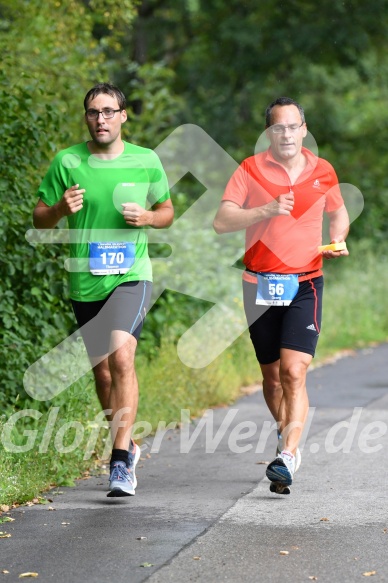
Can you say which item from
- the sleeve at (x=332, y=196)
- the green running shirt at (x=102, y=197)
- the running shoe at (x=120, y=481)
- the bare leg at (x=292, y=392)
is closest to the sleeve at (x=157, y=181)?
the green running shirt at (x=102, y=197)

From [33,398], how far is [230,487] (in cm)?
188

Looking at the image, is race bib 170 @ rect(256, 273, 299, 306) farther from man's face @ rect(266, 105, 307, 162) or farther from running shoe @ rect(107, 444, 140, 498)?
running shoe @ rect(107, 444, 140, 498)

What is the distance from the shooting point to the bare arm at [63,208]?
6.74 meters

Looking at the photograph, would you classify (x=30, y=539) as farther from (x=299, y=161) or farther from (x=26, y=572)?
(x=299, y=161)

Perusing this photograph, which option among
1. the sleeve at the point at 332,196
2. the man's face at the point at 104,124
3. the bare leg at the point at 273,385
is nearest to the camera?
the man's face at the point at 104,124

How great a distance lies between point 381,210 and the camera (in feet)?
93.8

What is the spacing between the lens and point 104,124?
7.02 m

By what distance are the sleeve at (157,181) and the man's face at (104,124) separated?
0.82 feet

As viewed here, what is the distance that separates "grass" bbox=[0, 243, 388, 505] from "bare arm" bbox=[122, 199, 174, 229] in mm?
1513

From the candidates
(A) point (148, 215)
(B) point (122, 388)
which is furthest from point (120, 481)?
(A) point (148, 215)

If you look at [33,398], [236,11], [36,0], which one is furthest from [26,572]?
[236,11]

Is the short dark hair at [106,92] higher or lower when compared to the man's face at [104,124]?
higher

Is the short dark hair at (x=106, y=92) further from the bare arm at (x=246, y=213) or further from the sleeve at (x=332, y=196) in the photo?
the sleeve at (x=332, y=196)

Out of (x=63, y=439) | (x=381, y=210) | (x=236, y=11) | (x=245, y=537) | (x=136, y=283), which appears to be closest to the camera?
(x=245, y=537)
